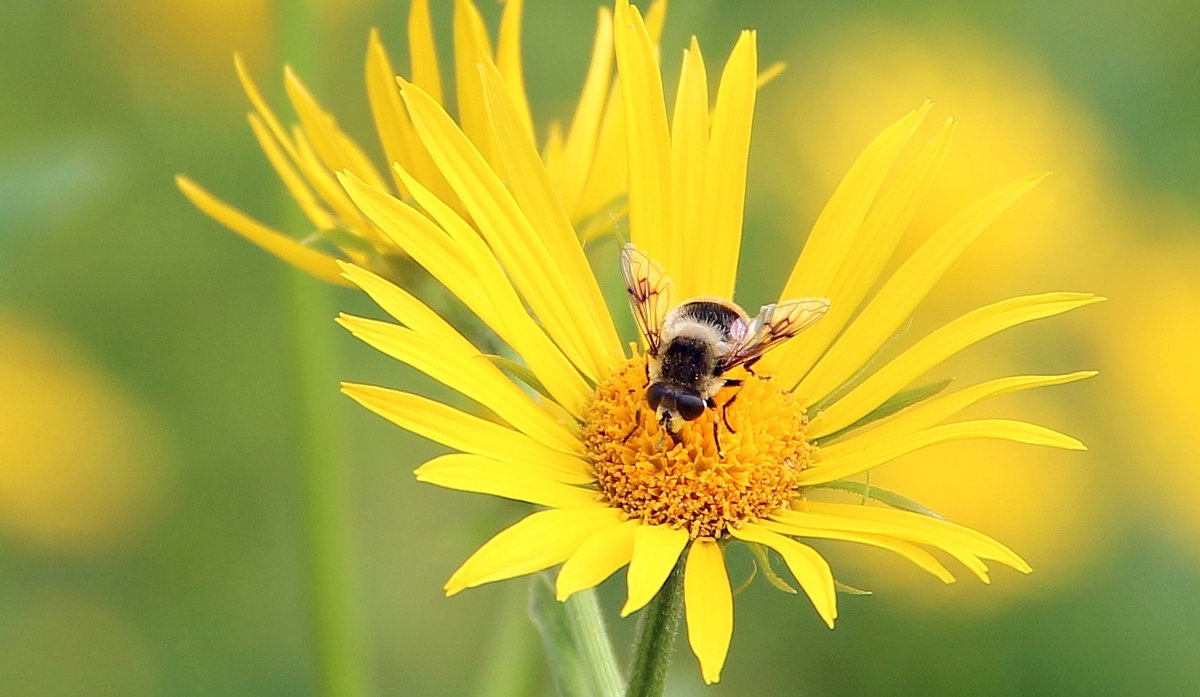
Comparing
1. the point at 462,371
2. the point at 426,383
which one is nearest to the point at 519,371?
the point at 462,371

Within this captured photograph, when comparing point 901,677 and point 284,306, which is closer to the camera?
point 284,306

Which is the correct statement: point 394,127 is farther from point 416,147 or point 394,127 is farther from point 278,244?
point 278,244

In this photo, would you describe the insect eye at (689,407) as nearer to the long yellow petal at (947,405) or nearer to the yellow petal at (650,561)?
the long yellow petal at (947,405)

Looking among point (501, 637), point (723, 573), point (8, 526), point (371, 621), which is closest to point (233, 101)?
point (8, 526)

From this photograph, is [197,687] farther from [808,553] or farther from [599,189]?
[808,553]

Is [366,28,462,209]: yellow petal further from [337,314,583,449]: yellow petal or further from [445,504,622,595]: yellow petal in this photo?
[445,504,622,595]: yellow petal

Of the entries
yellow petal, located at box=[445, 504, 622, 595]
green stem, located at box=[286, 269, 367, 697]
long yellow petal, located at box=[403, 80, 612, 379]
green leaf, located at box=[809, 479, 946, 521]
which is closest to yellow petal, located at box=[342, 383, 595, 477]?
yellow petal, located at box=[445, 504, 622, 595]

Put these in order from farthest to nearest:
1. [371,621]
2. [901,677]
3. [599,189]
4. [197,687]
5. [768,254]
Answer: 1. [768,254]
2. [371,621]
3. [197,687]
4. [901,677]
5. [599,189]
